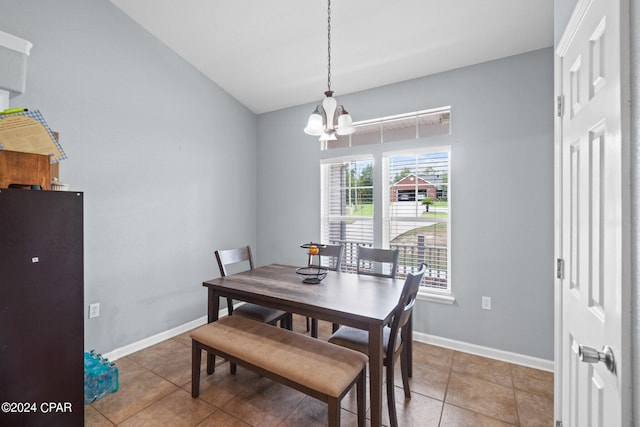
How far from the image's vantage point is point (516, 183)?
2.47m

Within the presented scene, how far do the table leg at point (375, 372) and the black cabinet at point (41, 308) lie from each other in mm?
1699

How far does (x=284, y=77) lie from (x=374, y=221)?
1.99 m

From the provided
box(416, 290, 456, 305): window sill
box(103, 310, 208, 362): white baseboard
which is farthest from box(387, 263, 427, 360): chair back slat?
box(103, 310, 208, 362): white baseboard

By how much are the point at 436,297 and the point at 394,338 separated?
1373 millimetres

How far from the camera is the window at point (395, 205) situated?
2883mm

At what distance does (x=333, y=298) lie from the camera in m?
1.82

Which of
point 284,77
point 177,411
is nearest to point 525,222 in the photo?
point 284,77

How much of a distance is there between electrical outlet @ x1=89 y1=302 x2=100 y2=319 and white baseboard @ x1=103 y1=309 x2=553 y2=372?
390 millimetres

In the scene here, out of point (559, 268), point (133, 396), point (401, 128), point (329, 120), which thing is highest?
point (401, 128)

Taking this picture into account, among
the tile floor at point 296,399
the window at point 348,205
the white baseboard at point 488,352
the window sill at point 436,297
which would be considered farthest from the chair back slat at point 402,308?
the window at point 348,205

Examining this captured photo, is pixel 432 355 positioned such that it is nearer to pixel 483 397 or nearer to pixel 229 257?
pixel 483 397

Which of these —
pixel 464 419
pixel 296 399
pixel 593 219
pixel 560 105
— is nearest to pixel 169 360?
pixel 296 399

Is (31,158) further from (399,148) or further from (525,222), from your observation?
(525,222)

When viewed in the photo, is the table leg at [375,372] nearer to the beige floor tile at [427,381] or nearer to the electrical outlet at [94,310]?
the beige floor tile at [427,381]
